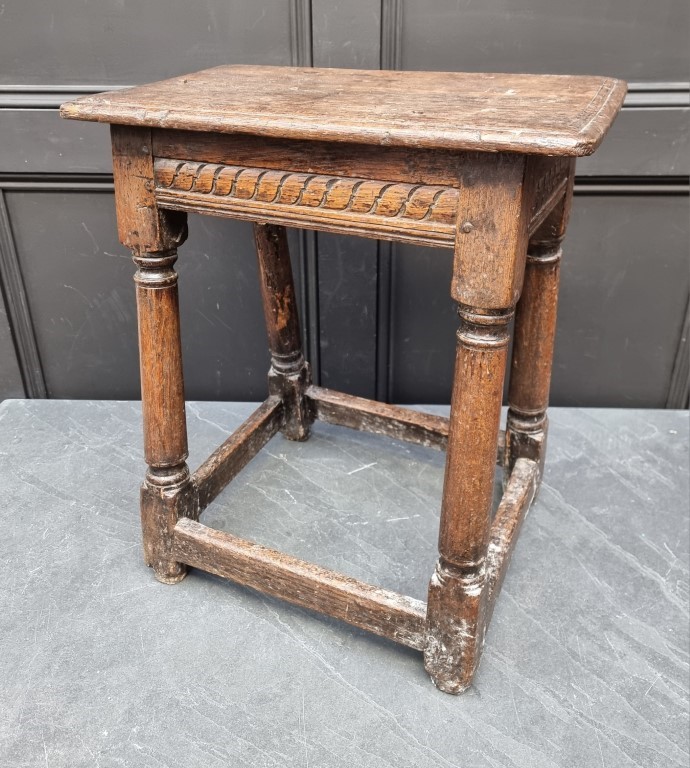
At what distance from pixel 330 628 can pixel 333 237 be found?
117 cm

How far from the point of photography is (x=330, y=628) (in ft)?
5.15

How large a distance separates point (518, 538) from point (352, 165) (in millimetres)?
1043

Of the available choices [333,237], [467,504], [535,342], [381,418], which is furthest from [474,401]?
[333,237]

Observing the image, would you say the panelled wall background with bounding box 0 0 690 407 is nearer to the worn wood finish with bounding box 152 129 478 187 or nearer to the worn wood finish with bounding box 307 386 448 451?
the worn wood finish with bounding box 307 386 448 451

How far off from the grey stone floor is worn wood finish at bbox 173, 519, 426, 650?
89 mm

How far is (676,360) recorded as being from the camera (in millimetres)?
2367

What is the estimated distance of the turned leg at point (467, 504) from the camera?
1.21m

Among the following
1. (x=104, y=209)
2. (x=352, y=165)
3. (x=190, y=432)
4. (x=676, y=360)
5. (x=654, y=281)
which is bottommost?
(x=190, y=432)

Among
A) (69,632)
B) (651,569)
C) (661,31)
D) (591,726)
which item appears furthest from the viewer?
(661,31)

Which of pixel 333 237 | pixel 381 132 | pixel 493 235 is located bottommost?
pixel 333 237

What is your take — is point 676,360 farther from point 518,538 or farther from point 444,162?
point 444,162

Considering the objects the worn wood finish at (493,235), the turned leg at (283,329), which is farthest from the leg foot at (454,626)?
the turned leg at (283,329)

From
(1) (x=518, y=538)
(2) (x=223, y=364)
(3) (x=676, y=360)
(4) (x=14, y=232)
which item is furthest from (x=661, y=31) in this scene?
(4) (x=14, y=232)

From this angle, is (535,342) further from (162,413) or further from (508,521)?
(162,413)
